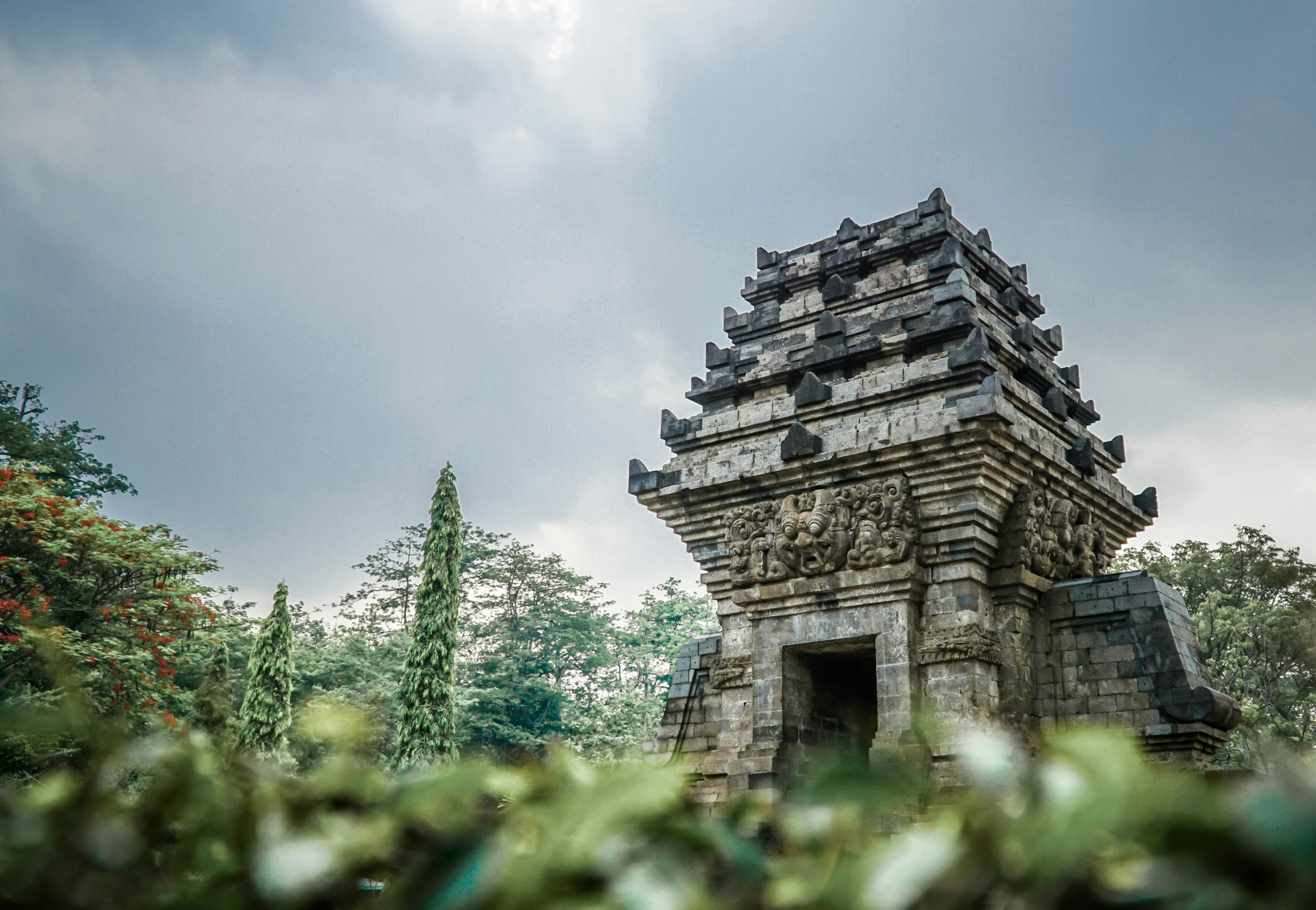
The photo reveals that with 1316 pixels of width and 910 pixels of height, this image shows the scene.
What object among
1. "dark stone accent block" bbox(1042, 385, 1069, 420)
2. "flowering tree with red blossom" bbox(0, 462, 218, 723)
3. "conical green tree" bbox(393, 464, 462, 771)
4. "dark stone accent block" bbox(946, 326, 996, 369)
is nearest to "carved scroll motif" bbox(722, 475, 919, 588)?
"dark stone accent block" bbox(946, 326, 996, 369)

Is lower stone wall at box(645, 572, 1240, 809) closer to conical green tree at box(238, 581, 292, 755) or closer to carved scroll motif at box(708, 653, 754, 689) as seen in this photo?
carved scroll motif at box(708, 653, 754, 689)

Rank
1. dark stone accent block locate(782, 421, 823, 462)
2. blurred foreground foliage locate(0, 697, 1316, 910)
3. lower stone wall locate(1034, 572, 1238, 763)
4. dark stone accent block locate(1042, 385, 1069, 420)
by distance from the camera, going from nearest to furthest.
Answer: blurred foreground foliage locate(0, 697, 1316, 910) < lower stone wall locate(1034, 572, 1238, 763) < dark stone accent block locate(782, 421, 823, 462) < dark stone accent block locate(1042, 385, 1069, 420)

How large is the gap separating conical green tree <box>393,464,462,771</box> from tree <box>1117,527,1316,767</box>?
53.0 feet

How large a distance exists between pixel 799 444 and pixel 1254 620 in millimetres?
17771

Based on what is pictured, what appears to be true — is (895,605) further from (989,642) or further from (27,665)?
(27,665)

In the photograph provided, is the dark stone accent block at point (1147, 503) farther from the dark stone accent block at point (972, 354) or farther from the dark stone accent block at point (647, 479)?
the dark stone accent block at point (647, 479)

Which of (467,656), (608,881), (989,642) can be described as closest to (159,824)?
(608,881)

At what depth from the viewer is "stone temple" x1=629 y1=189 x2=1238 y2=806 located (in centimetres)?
944

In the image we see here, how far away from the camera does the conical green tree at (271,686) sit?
75.0ft

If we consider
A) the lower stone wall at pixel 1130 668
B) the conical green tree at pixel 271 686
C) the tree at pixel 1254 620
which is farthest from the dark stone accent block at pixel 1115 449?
the conical green tree at pixel 271 686

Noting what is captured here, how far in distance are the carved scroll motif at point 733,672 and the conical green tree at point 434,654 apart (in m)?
12.8

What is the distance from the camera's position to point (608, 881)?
0.66 meters

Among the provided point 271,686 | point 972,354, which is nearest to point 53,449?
point 271,686

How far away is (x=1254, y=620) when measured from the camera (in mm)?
23234
